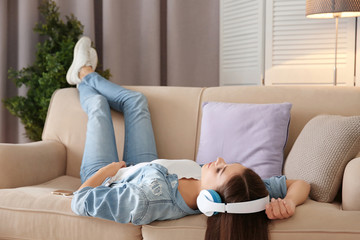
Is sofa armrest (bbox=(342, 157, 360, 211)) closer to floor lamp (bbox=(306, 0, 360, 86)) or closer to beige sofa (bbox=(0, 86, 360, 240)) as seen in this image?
beige sofa (bbox=(0, 86, 360, 240))

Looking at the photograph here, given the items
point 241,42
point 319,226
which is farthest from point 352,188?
point 241,42

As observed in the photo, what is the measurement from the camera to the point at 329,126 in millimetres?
1693

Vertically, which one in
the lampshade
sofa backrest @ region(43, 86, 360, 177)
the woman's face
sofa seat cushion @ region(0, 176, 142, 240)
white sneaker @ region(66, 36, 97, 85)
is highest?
the lampshade

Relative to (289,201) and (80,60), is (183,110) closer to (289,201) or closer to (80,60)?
(80,60)

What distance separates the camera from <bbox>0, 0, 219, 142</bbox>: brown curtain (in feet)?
11.2

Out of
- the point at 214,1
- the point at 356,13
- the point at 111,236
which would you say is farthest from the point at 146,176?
the point at 214,1

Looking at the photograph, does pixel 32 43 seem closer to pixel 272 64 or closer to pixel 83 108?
pixel 83 108

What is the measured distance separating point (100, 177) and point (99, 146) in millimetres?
275

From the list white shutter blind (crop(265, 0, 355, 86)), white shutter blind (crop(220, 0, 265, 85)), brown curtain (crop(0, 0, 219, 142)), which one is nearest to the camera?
white shutter blind (crop(265, 0, 355, 86))

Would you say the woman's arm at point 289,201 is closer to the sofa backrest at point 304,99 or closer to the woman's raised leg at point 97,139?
the sofa backrest at point 304,99

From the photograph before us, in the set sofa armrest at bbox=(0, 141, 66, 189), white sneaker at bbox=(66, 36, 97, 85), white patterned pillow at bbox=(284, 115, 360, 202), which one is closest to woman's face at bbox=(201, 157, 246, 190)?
white patterned pillow at bbox=(284, 115, 360, 202)

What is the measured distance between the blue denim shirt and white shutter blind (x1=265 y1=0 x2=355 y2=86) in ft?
6.11

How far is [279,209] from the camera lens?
135cm

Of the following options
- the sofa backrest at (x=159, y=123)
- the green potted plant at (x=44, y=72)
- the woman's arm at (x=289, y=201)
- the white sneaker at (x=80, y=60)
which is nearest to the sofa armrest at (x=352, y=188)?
the woman's arm at (x=289, y=201)
